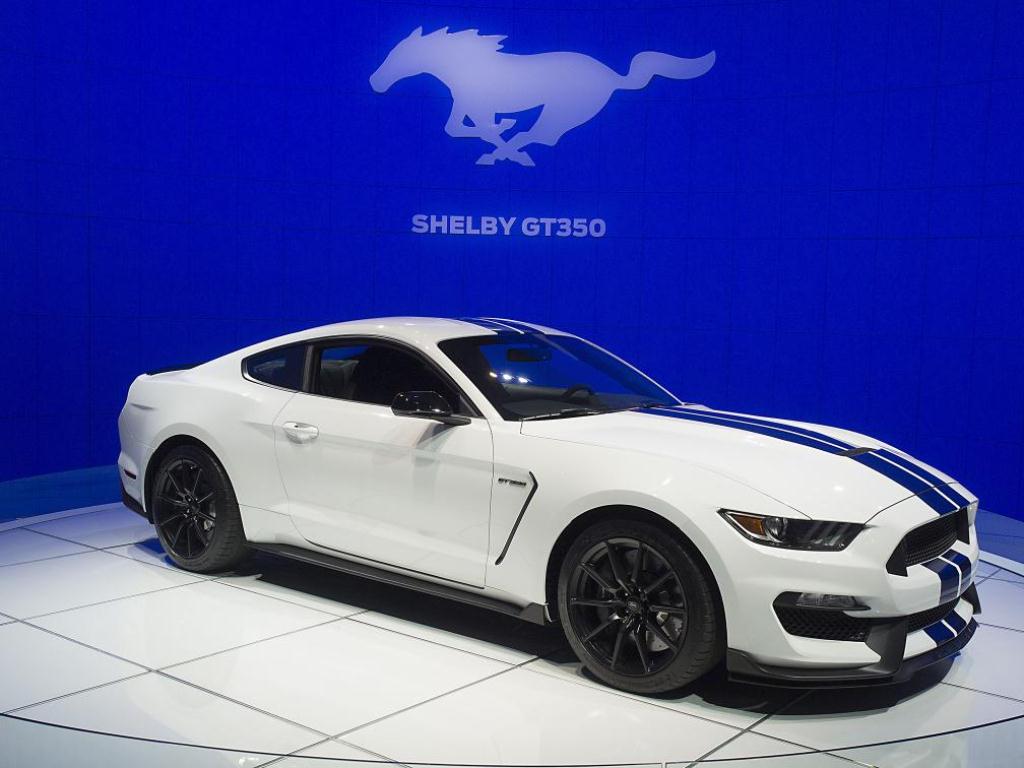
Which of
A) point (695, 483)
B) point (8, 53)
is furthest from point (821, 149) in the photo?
point (8, 53)

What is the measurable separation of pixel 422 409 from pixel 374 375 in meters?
0.55

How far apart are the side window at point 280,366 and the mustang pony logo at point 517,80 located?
4.94m

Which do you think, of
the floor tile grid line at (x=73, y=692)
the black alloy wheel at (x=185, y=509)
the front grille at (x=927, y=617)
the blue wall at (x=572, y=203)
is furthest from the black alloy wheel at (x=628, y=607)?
the blue wall at (x=572, y=203)

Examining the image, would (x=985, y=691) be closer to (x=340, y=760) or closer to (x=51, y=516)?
(x=340, y=760)

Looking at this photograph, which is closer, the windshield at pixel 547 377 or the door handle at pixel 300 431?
the windshield at pixel 547 377

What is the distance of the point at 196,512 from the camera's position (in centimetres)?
534

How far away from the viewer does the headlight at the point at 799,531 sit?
3488 mm

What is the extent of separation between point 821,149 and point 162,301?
20.7ft

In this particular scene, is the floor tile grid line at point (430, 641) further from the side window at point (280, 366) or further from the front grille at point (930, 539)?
the front grille at point (930, 539)

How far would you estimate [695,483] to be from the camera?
3633 millimetres

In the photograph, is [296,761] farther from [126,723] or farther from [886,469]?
[886,469]

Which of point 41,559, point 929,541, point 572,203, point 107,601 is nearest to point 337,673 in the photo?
point 107,601

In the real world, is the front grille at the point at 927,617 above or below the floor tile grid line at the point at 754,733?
above

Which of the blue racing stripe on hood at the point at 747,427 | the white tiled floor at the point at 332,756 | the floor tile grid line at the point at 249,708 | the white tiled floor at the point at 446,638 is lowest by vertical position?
the white tiled floor at the point at 446,638
